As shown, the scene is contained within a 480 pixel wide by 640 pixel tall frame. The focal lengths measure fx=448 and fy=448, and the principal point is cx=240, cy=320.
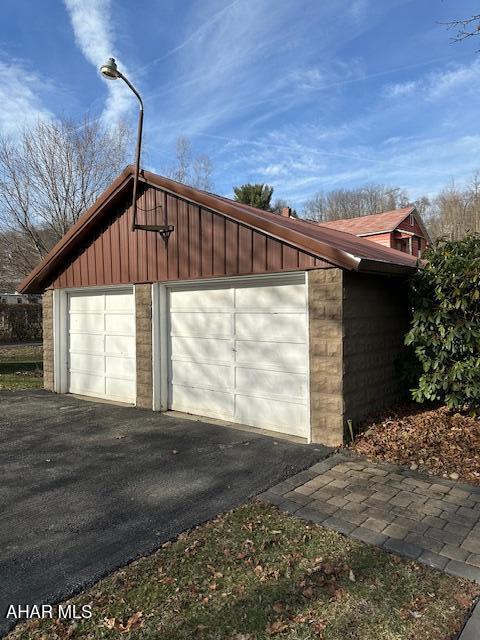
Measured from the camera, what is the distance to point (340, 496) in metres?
3.99

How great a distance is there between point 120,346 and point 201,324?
207 centimetres

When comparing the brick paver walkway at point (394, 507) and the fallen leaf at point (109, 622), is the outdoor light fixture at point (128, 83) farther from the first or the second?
the fallen leaf at point (109, 622)

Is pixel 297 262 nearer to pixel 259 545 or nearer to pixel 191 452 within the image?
pixel 191 452

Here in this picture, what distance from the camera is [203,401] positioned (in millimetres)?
7102

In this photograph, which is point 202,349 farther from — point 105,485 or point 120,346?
point 105,485

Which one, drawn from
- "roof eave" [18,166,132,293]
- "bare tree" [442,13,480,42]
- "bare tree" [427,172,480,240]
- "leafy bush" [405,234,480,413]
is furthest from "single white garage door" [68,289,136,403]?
"bare tree" [427,172,480,240]

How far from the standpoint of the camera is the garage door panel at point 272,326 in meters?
5.91

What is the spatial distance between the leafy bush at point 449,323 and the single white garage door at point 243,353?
1569mm

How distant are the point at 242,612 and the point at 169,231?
5.61 metres

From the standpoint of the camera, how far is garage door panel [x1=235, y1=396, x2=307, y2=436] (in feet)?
19.4

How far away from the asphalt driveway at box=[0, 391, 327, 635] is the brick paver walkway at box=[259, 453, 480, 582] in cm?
39

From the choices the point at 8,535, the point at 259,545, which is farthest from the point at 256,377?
the point at 8,535

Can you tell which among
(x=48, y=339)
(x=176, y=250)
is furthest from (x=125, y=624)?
(x=48, y=339)

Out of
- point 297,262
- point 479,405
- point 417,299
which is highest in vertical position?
point 297,262
